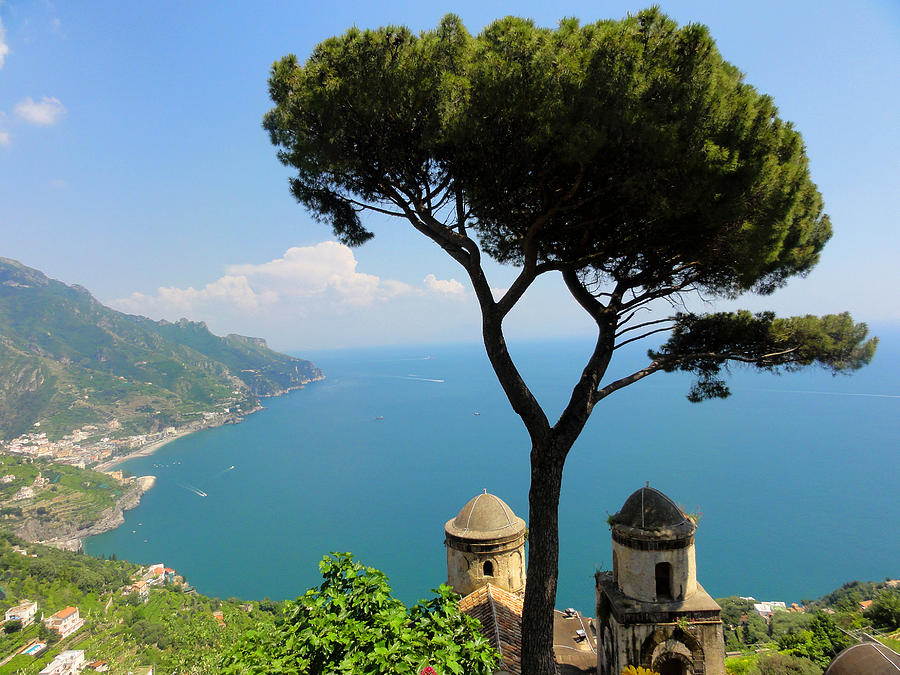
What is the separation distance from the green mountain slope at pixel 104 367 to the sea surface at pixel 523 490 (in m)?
23.9

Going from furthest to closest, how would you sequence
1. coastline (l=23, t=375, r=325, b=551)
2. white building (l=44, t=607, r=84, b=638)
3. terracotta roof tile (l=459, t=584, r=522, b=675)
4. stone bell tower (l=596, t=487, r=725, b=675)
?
coastline (l=23, t=375, r=325, b=551)
white building (l=44, t=607, r=84, b=638)
stone bell tower (l=596, t=487, r=725, b=675)
terracotta roof tile (l=459, t=584, r=522, b=675)

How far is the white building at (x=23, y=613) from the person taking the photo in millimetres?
29203

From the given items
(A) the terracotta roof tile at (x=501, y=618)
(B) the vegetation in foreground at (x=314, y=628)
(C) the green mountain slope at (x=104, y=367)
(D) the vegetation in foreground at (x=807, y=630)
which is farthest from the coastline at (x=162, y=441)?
(A) the terracotta roof tile at (x=501, y=618)

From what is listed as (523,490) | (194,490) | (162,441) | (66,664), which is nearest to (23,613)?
(66,664)

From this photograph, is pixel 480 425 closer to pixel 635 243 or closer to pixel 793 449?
pixel 793 449

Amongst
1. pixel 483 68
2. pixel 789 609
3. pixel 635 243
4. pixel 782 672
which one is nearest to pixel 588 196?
pixel 635 243

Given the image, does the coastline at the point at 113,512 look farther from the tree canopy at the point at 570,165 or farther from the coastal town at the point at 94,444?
the tree canopy at the point at 570,165

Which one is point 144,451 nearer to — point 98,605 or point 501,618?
point 98,605

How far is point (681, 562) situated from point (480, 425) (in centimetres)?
7485

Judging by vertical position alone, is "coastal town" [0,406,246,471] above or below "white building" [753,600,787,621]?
below

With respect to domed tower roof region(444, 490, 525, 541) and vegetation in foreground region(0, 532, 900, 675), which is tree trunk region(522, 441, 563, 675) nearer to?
vegetation in foreground region(0, 532, 900, 675)

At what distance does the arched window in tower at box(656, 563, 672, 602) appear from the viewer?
7203 mm

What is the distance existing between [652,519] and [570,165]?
5581 mm

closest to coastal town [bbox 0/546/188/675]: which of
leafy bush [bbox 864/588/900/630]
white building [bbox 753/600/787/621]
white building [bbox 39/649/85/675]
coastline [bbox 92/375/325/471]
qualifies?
white building [bbox 39/649/85/675]
